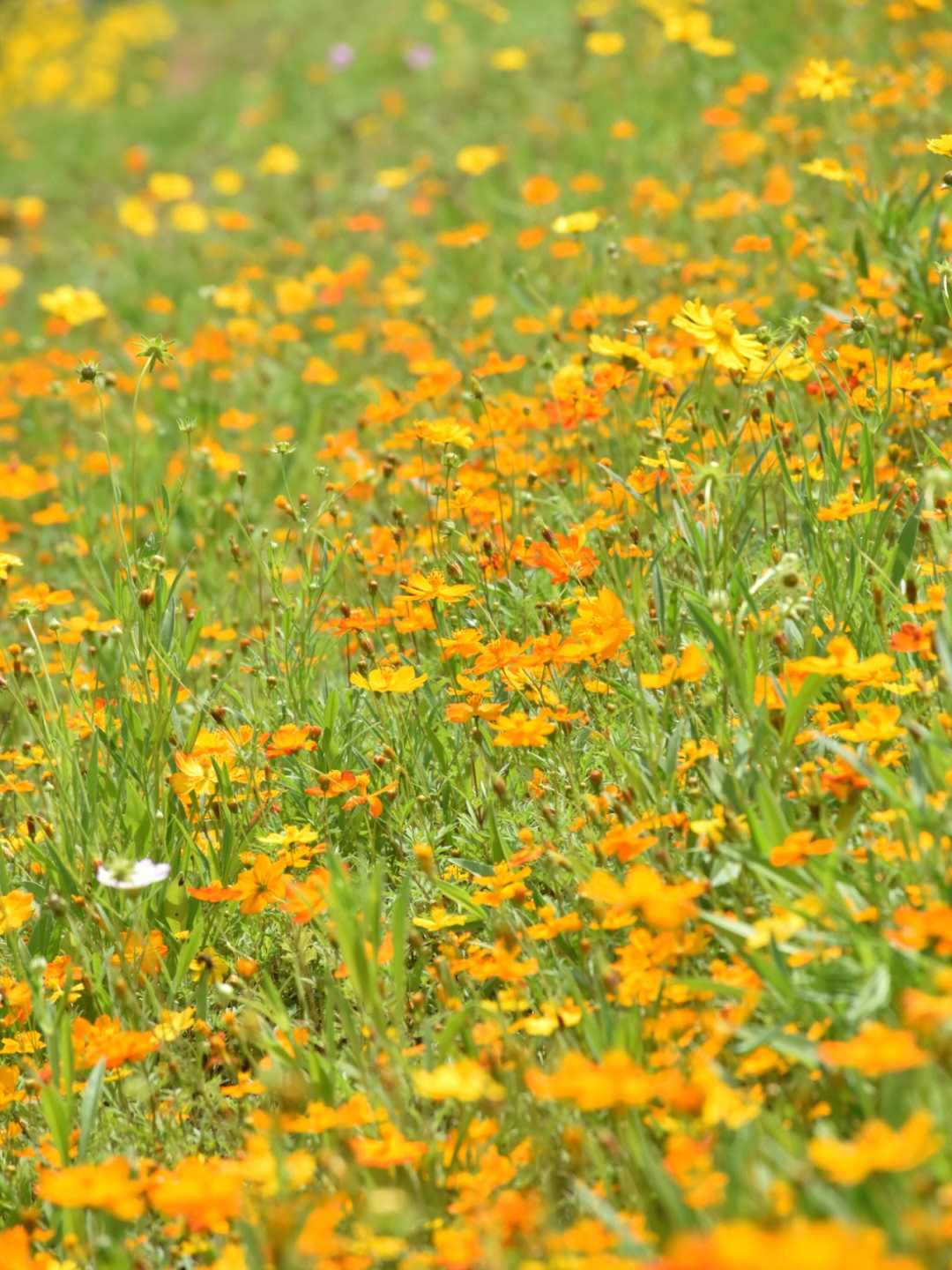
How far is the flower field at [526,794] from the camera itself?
137cm

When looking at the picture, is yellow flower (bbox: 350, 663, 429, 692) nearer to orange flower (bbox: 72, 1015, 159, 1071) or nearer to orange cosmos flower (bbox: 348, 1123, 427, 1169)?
orange flower (bbox: 72, 1015, 159, 1071)

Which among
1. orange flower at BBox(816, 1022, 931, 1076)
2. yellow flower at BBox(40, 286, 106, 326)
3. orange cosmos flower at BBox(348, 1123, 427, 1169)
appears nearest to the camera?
orange flower at BBox(816, 1022, 931, 1076)

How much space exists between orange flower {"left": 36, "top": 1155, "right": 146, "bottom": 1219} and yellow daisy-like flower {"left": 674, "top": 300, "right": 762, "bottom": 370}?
152cm

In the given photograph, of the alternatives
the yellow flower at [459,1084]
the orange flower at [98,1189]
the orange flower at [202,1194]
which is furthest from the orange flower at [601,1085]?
the orange flower at [98,1189]

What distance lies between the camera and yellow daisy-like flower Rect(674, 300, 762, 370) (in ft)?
7.22

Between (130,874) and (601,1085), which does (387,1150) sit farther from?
(130,874)

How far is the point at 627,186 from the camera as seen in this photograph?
5.43 m

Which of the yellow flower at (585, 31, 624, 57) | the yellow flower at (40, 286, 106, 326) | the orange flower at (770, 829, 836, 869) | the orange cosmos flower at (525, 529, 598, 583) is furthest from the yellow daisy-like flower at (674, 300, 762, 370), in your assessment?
the yellow flower at (585, 31, 624, 57)

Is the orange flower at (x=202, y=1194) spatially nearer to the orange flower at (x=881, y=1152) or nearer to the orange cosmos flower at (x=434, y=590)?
the orange flower at (x=881, y=1152)

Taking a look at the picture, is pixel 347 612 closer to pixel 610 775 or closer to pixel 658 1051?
pixel 610 775

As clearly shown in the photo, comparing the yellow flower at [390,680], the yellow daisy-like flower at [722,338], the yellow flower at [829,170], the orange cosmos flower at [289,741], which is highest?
the yellow flower at [829,170]

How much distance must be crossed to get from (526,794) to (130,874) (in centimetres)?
71

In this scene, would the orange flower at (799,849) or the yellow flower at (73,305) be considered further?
the yellow flower at (73,305)

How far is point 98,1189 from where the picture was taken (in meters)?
1.33
